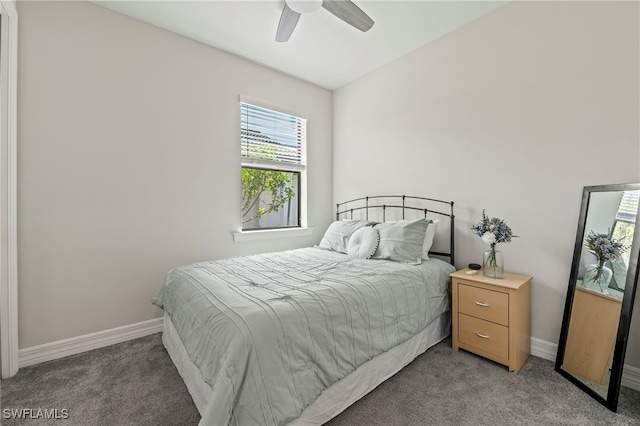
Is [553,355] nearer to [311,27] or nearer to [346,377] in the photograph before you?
[346,377]

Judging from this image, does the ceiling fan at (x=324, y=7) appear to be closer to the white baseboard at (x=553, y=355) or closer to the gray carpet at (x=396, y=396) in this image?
the gray carpet at (x=396, y=396)

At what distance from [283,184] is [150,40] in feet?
6.59

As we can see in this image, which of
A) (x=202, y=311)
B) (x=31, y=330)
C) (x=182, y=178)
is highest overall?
(x=182, y=178)

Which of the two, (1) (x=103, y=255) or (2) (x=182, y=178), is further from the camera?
(2) (x=182, y=178)

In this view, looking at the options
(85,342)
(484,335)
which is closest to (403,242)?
(484,335)

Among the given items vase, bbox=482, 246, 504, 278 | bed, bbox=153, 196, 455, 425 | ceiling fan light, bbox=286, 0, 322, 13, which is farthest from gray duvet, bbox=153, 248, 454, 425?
ceiling fan light, bbox=286, 0, 322, 13

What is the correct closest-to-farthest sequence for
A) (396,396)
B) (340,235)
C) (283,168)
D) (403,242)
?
(396,396)
(403,242)
(340,235)
(283,168)

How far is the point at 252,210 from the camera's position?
3.53 meters

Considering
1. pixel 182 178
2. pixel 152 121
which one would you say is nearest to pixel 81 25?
pixel 152 121

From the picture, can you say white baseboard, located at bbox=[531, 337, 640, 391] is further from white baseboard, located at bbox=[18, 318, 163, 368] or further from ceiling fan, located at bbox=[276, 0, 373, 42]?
white baseboard, located at bbox=[18, 318, 163, 368]

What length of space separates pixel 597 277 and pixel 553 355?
71cm

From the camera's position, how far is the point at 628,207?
1730 mm

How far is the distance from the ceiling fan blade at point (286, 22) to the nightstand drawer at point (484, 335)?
2.65 m

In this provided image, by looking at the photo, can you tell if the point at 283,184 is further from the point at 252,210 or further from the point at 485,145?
the point at 485,145
